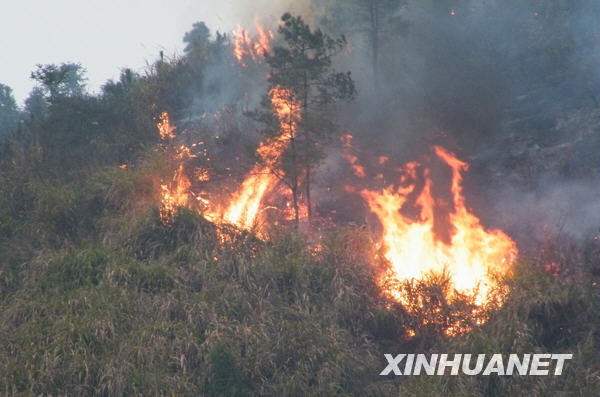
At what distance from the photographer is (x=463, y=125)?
20969 millimetres

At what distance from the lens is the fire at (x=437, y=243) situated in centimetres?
1399

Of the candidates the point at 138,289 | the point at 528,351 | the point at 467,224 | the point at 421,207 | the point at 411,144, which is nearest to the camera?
the point at 528,351

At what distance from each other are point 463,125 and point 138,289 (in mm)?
13560

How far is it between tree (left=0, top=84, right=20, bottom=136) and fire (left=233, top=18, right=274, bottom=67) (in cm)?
1550

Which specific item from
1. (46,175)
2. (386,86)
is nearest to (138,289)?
(46,175)

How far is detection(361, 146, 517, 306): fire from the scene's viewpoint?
551 inches

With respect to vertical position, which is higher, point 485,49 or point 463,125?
point 485,49

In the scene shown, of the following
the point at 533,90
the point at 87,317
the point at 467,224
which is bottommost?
the point at 87,317

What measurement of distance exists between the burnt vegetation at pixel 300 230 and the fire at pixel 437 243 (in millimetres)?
515

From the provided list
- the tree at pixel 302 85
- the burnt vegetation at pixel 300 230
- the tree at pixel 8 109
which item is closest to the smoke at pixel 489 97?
the burnt vegetation at pixel 300 230

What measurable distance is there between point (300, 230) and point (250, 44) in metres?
13.6

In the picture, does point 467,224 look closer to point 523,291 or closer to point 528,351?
point 523,291

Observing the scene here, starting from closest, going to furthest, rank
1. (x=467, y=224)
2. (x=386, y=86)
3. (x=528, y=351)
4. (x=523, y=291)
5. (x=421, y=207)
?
1. (x=528, y=351)
2. (x=523, y=291)
3. (x=467, y=224)
4. (x=421, y=207)
5. (x=386, y=86)

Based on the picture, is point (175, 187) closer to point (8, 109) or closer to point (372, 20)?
point (372, 20)
